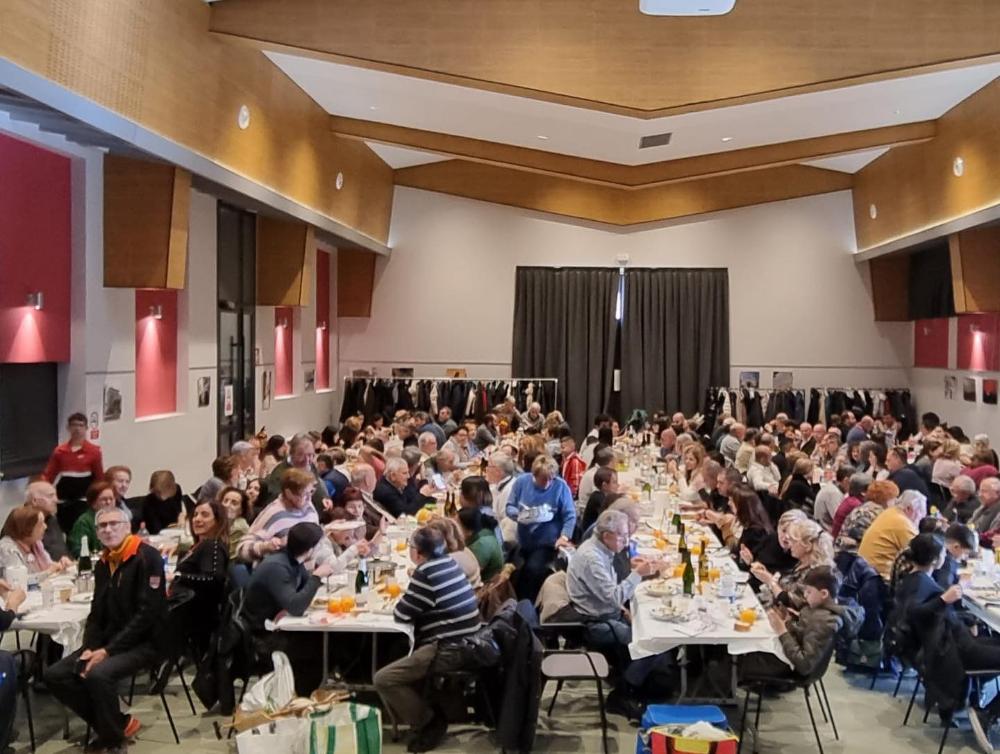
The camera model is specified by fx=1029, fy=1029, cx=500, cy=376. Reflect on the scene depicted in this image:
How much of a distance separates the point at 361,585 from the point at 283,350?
9112 millimetres

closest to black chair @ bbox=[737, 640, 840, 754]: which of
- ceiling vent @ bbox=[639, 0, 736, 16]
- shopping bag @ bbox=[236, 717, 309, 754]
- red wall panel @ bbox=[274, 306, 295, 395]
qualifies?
shopping bag @ bbox=[236, 717, 309, 754]

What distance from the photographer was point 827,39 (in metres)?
9.77

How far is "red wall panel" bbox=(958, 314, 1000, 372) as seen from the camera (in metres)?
13.7

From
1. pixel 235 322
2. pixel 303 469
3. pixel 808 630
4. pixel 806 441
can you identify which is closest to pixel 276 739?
pixel 808 630

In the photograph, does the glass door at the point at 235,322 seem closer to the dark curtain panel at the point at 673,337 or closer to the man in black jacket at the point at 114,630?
the man in black jacket at the point at 114,630

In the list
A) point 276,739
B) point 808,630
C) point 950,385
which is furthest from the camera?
point 950,385

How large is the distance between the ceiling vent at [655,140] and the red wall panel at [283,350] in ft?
17.8

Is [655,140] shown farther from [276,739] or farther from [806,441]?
[276,739]

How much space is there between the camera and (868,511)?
286 inches

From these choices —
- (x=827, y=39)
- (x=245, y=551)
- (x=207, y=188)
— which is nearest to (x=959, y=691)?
(x=245, y=551)

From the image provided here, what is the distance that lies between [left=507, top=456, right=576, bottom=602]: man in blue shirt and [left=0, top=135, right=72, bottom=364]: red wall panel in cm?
422

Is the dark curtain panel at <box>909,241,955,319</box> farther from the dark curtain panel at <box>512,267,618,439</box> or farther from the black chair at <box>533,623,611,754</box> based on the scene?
the black chair at <box>533,623,611,754</box>

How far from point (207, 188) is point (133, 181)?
1.62m

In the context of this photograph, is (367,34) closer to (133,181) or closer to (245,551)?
(133,181)
